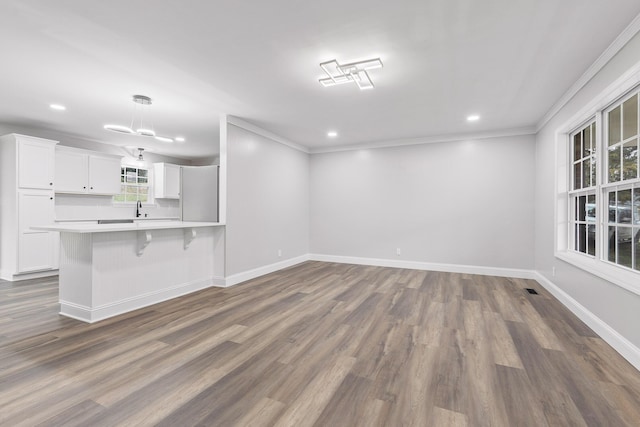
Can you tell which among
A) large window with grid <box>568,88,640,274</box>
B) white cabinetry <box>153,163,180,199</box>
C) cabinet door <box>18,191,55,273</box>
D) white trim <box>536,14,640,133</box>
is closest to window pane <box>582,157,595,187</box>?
large window with grid <box>568,88,640,274</box>

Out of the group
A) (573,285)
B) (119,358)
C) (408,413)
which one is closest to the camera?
(408,413)

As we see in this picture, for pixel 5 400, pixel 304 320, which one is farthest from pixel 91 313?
pixel 304 320

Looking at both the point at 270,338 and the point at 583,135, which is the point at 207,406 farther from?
the point at 583,135

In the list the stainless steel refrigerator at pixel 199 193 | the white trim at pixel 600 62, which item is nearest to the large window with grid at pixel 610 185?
the white trim at pixel 600 62

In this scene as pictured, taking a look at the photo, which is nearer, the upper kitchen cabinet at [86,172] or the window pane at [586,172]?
the window pane at [586,172]

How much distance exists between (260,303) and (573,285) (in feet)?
12.0

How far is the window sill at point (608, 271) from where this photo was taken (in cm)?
223

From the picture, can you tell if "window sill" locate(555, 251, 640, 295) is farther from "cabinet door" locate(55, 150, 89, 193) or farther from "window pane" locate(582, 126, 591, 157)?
"cabinet door" locate(55, 150, 89, 193)

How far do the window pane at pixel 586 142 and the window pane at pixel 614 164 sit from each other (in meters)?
0.59

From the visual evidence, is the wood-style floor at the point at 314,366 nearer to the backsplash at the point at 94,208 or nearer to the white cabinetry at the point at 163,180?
the backsplash at the point at 94,208

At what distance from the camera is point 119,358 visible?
222cm

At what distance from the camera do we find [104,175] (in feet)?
19.7

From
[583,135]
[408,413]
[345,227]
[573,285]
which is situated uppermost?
[583,135]

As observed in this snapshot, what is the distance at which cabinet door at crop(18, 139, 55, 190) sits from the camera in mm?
4703
